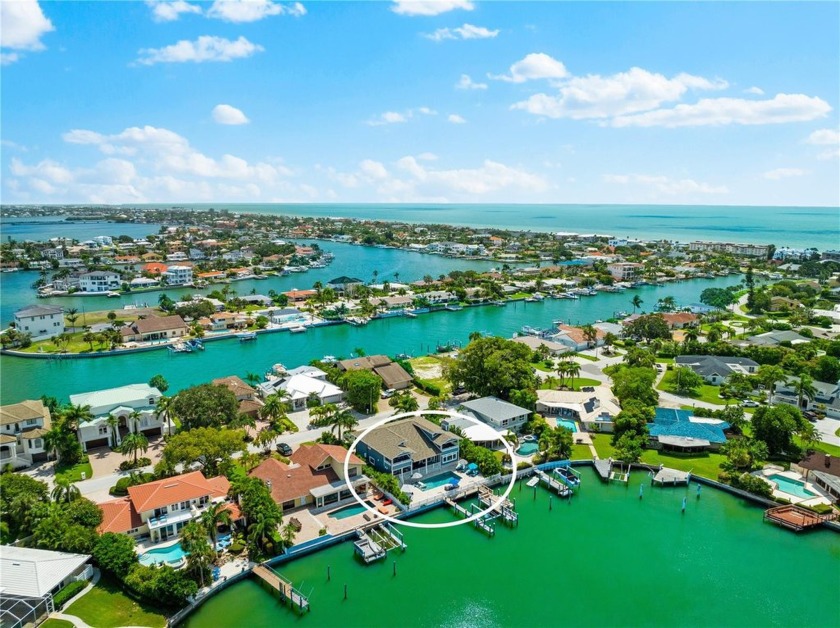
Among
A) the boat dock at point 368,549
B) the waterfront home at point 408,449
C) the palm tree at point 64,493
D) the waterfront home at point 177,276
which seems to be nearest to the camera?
the boat dock at point 368,549

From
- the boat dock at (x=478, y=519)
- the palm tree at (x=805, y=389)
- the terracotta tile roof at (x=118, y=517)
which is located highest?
the palm tree at (x=805, y=389)

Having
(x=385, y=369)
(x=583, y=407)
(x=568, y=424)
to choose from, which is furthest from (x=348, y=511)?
(x=583, y=407)

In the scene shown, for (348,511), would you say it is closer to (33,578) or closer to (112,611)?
(112,611)

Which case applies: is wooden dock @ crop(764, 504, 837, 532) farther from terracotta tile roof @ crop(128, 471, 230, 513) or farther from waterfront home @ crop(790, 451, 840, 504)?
terracotta tile roof @ crop(128, 471, 230, 513)

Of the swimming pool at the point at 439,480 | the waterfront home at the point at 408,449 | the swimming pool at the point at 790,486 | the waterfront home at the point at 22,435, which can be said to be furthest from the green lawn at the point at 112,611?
the swimming pool at the point at 790,486

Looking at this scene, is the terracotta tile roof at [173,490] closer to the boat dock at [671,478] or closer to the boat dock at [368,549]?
the boat dock at [368,549]
